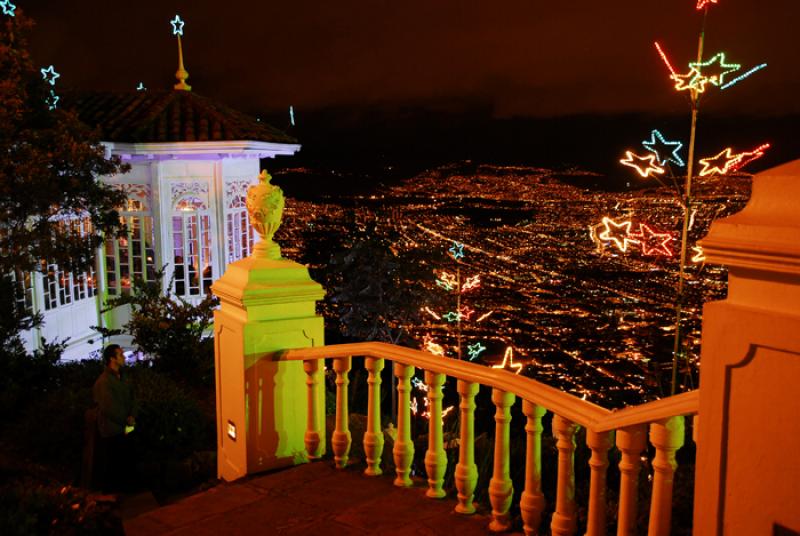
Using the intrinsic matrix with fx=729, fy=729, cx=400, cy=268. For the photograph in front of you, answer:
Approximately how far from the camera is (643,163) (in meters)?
10.8

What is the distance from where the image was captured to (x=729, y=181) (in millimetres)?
10781

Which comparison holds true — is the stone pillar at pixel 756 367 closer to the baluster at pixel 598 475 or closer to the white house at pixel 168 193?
the baluster at pixel 598 475

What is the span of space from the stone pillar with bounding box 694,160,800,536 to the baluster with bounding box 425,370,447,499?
6.30 ft

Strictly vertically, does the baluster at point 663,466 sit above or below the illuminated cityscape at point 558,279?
above

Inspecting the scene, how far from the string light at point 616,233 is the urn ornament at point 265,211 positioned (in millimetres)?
6588

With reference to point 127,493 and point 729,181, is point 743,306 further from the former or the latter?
point 729,181

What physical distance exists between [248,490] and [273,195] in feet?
6.31

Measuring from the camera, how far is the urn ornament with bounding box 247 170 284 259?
491 cm

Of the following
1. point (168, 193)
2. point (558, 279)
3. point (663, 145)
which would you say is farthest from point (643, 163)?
point (558, 279)

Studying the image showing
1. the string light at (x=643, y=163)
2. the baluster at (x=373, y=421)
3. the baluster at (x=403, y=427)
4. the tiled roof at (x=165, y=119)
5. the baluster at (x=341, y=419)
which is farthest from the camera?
the tiled roof at (x=165, y=119)

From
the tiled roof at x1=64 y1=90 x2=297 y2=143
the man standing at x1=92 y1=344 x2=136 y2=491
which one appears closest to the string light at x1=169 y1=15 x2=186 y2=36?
the tiled roof at x1=64 y1=90 x2=297 y2=143

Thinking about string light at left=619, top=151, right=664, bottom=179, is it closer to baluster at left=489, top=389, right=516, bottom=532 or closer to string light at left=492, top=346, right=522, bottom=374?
string light at left=492, top=346, right=522, bottom=374

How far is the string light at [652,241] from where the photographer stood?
35.9 feet

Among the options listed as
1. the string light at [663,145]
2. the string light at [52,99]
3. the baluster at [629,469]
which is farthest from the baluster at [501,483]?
the string light at [52,99]
